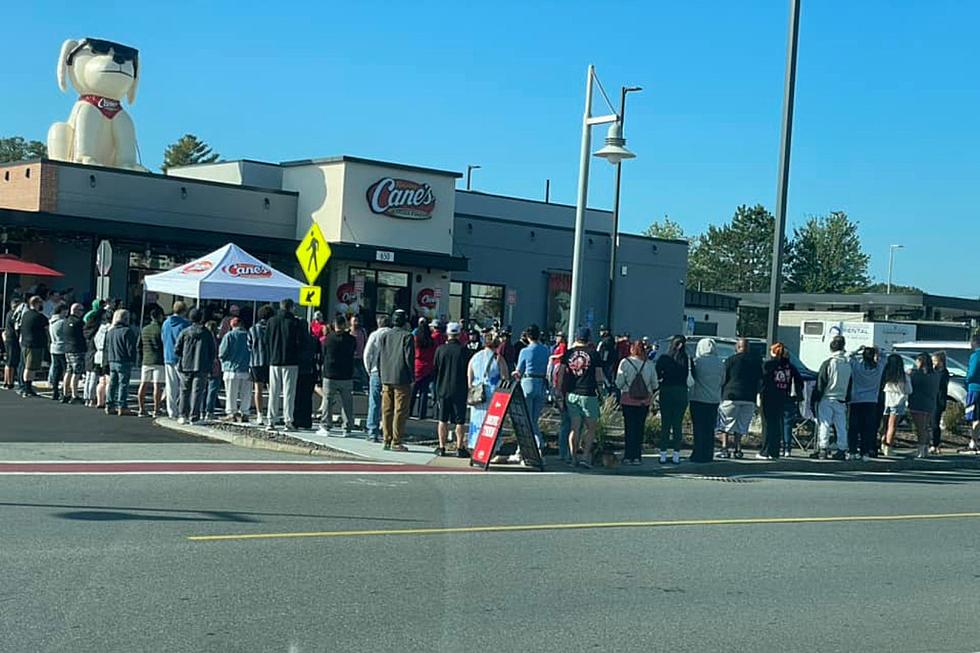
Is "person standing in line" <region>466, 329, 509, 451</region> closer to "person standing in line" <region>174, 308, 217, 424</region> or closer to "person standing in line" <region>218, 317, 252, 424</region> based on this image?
"person standing in line" <region>218, 317, 252, 424</region>

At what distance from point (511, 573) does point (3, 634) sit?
364 cm

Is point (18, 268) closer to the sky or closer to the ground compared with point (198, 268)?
closer to the ground

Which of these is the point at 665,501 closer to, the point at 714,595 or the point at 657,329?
the point at 714,595

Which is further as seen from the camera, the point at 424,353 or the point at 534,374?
the point at 424,353

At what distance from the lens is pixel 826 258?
98.9 metres

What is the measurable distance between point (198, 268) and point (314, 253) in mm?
3161

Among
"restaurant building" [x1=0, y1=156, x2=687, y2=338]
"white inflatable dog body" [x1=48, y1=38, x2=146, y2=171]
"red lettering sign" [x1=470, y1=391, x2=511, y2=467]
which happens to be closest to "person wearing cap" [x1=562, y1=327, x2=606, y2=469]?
"red lettering sign" [x1=470, y1=391, x2=511, y2=467]

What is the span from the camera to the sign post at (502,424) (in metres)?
15.1

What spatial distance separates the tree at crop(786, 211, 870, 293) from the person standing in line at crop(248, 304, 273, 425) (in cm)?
8607

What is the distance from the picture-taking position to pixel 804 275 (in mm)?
98812

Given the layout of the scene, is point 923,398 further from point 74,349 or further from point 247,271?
point 74,349

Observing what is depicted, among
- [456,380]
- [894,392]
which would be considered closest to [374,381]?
[456,380]

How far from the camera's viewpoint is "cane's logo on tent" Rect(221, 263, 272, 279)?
2064 centimetres

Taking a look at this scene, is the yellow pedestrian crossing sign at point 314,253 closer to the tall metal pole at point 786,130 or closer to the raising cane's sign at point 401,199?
the tall metal pole at point 786,130
